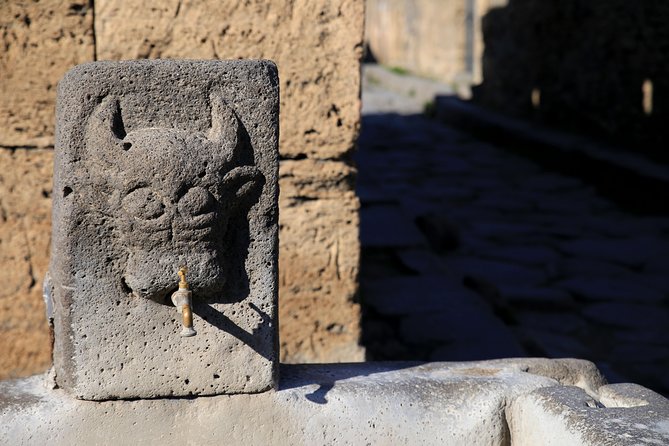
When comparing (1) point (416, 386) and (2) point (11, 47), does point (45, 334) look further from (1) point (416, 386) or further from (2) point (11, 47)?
(1) point (416, 386)

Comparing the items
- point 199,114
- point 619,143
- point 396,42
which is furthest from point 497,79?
point 199,114

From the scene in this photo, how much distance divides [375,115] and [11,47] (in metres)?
9.94

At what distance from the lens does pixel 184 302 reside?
1.83 m

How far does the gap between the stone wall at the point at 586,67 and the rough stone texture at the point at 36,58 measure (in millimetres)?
5472

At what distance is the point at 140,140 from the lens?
1800mm

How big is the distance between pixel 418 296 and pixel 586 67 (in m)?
5.25

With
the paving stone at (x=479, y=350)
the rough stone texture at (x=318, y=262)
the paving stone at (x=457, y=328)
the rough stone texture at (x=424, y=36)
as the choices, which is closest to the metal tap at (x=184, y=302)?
the rough stone texture at (x=318, y=262)

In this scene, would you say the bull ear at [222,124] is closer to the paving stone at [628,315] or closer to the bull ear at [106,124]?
the bull ear at [106,124]

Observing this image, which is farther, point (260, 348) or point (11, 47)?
point (11, 47)

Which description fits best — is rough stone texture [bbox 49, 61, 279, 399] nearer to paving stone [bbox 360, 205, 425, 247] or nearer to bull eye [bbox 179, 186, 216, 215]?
bull eye [bbox 179, 186, 216, 215]

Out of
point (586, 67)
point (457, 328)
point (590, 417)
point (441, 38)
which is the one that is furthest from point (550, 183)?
point (441, 38)

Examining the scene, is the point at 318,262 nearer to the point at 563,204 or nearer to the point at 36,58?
the point at 36,58

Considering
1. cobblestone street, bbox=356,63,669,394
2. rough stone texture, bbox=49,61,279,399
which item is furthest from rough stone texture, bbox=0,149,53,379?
cobblestone street, bbox=356,63,669,394

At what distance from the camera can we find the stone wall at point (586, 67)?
7.40m
